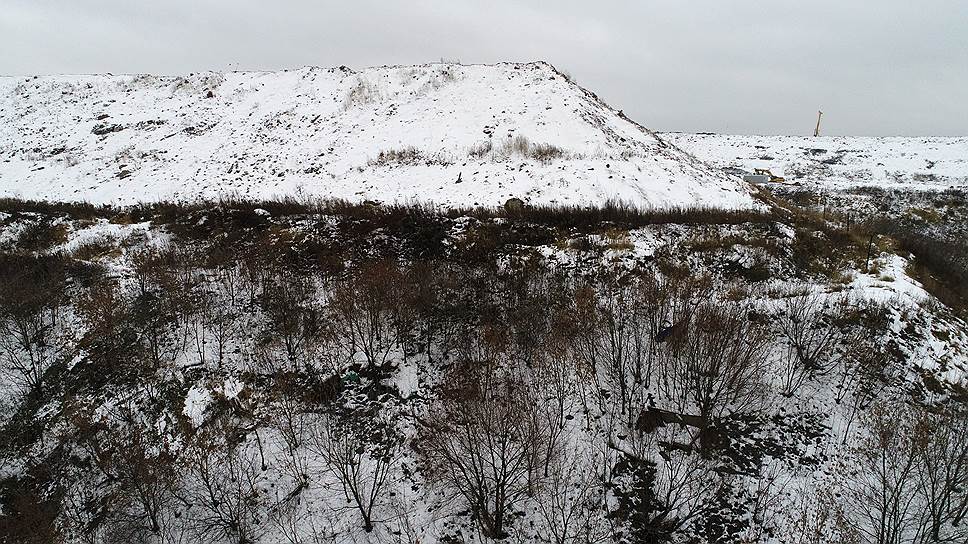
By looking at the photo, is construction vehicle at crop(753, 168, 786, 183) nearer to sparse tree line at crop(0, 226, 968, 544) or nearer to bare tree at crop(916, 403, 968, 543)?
sparse tree line at crop(0, 226, 968, 544)

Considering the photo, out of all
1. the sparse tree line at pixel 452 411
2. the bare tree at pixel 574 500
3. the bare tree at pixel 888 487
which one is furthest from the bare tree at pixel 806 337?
the bare tree at pixel 574 500

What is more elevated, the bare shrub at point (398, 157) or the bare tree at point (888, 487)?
the bare shrub at point (398, 157)

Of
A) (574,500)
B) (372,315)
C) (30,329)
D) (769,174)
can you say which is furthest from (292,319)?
(769,174)

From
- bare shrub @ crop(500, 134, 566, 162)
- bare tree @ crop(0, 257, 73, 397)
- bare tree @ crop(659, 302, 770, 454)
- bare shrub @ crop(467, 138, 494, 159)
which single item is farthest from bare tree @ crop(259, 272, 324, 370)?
bare shrub @ crop(500, 134, 566, 162)

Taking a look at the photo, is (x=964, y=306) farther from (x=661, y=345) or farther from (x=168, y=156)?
(x=168, y=156)

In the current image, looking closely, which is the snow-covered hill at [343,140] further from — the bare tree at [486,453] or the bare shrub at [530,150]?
the bare tree at [486,453]
